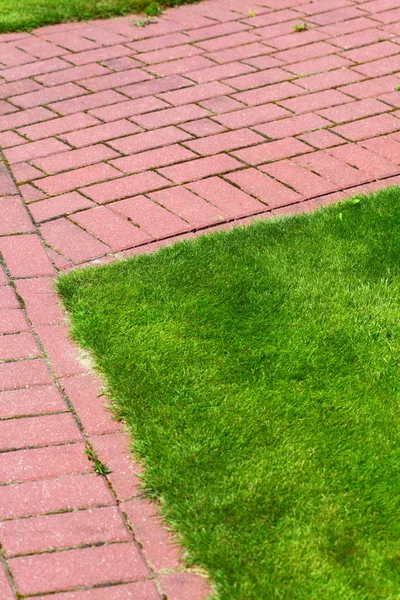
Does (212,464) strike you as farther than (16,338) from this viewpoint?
No

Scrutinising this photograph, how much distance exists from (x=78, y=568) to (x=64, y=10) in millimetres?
4849

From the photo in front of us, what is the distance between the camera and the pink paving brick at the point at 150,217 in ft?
13.9

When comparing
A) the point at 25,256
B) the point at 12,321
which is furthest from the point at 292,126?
the point at 12,321

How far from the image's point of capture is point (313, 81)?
219 inches

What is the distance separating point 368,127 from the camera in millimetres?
5062

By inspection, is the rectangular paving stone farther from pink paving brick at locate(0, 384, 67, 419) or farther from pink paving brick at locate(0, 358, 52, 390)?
pink paving brick at locate(0, 384, 67, 419)

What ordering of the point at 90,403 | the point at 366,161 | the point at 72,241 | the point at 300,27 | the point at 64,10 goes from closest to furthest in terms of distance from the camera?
1. the point at 90,403
2. the point at 72,241
3. the point at 366,161
4. the point at 300,27
5. the point at 64,10

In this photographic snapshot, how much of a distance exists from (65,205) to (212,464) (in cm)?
188

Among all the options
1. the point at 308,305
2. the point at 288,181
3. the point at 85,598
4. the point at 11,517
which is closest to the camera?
the point at 85,598

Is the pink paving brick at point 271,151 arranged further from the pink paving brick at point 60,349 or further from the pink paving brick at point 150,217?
the pink paving brick at point 60,349

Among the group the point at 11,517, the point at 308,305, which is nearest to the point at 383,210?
the point at 308,305

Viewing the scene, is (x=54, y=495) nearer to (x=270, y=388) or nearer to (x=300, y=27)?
(x=270, y=388)

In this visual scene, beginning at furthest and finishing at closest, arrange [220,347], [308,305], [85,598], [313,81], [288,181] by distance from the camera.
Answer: [313,81] < [288,181] < [308,305] < [220,347] < [85,598]

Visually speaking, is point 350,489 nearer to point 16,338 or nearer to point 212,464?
point 212,464
